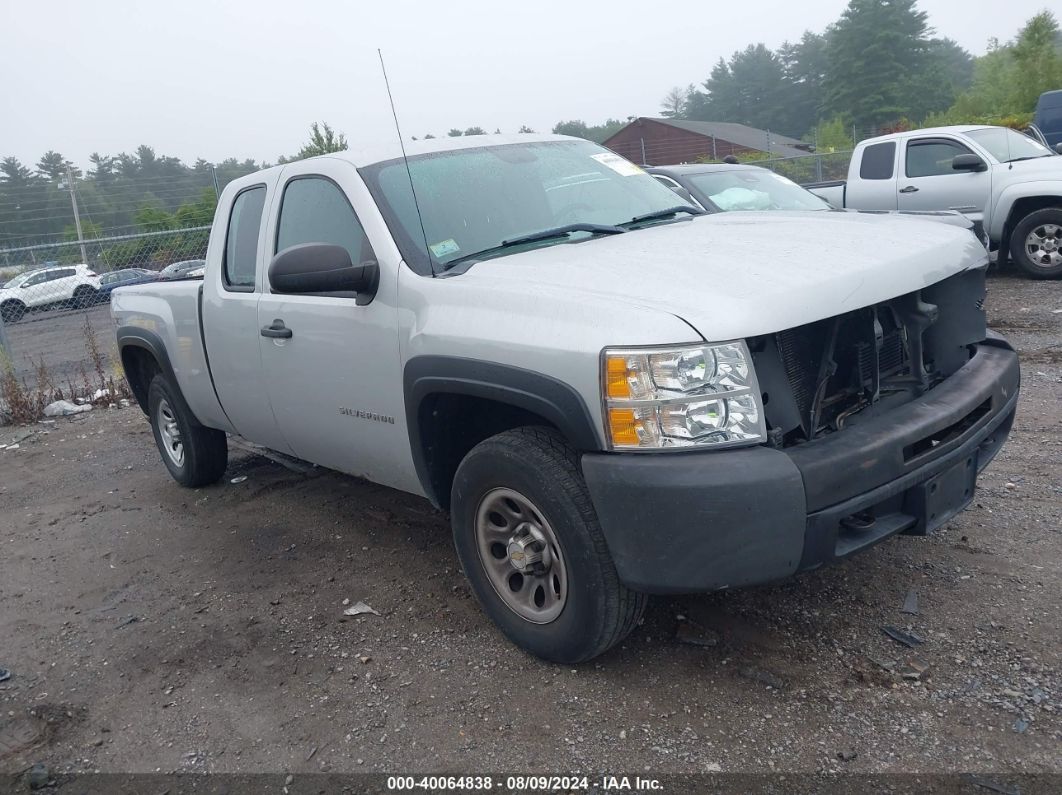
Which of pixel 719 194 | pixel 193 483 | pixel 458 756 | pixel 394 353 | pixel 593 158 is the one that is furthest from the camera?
pixel 719 194

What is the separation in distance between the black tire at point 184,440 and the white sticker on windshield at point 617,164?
2.90m

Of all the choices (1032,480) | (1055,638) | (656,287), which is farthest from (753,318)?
(1032,480)

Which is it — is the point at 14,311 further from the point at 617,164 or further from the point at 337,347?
the point at 617,164

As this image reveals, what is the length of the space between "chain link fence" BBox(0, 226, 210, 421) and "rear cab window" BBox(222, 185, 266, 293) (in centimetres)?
507

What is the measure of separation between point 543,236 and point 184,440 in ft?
10.3

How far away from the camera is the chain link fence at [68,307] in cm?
916


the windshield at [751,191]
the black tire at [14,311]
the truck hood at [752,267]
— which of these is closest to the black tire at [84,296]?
the black tire at [14,311]

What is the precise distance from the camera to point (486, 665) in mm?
3287

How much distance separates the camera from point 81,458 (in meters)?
7.20

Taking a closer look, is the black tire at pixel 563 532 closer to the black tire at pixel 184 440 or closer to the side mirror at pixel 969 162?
the black tire at pixel 184 440

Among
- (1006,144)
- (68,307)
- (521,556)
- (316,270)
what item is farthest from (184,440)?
(1006,144)

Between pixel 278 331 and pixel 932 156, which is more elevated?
pixel 932 156

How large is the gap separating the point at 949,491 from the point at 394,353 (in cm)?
203

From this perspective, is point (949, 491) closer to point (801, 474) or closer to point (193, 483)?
point (801, 474)
